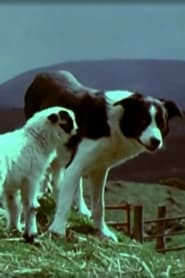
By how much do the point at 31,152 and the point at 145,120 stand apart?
0.81 feet

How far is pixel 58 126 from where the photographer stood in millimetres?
1854

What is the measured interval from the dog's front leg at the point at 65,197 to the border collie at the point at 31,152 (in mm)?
55

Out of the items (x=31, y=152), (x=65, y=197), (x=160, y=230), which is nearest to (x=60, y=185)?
(x=65, y=197)

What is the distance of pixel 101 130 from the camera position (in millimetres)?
1894

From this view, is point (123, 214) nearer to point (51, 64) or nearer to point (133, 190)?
point (133, 190)

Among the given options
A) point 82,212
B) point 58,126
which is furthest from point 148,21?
point 82,212

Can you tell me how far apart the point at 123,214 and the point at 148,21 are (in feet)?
1.45

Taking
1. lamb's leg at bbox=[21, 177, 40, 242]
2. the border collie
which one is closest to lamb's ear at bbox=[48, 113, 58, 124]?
the border collie

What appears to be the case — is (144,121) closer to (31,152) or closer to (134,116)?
(134,116)

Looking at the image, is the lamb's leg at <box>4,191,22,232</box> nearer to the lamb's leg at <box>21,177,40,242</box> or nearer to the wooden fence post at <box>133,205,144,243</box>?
the lamb's leg at <box>21,177,40,242</box>

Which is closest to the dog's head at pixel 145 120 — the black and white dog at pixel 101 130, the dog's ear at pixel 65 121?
the black and white dog at pixel 101 130

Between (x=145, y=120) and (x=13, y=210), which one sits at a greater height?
A: (x=145, y=120)

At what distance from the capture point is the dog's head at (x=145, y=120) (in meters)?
1.82

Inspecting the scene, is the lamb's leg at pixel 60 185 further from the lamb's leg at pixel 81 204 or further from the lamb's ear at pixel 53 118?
the lamb's ear at pixel 53 118
